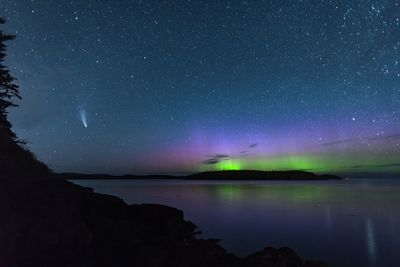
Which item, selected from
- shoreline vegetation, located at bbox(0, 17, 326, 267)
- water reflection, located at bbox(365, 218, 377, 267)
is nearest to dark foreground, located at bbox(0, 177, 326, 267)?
shoreline vegetation, located at bbox(0, 17, 326, 267)

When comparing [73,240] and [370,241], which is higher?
[73,240]

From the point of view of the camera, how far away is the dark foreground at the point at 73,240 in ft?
38.6

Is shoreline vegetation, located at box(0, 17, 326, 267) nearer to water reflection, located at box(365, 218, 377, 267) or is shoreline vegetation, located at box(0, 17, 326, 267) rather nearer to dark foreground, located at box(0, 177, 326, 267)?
dark foreground, located at box(0, 177, 326, 267)

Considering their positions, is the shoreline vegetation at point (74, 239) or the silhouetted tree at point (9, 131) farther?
the silhouetted tree at point (9, 131)

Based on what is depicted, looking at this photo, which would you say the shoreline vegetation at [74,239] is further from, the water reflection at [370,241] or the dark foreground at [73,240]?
the water reflection at [370,241]

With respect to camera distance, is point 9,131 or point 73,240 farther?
point 9,131

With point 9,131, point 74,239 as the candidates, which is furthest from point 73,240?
point 9,131

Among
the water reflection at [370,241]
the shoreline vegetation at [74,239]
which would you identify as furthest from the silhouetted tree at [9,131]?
the water reflection at [370,241]

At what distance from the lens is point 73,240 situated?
42.7 feet

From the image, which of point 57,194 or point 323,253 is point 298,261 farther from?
point 57,194

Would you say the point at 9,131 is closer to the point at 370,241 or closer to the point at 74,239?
the point at 74,239

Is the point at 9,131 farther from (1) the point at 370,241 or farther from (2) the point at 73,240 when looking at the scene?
(1) the point at 370,241

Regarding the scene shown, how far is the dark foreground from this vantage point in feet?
38.6

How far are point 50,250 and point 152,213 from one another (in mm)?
11652
